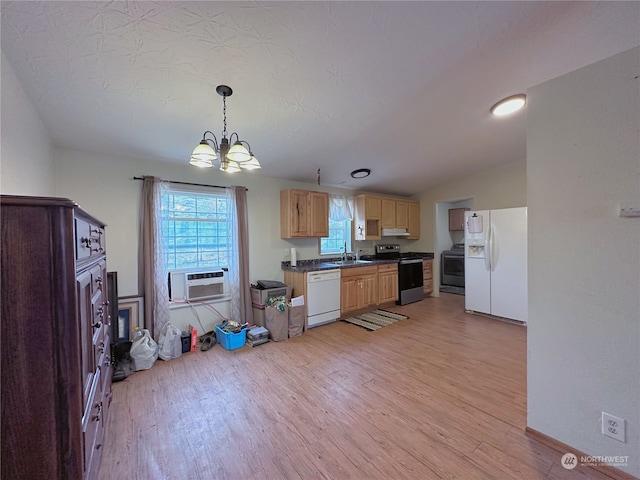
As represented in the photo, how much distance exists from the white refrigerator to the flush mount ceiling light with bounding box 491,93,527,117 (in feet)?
5.41

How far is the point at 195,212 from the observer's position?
3379 mm

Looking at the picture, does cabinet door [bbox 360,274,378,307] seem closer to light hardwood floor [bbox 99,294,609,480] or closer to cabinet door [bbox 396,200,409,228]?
light hardwood floor [bbox 99,294,609,480]

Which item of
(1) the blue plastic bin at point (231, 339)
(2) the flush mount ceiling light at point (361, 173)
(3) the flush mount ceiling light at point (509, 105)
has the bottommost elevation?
(1) the blue plastic bin at point (231, 339)

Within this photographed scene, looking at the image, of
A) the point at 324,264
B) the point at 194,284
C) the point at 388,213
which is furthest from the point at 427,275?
the point at 194,284

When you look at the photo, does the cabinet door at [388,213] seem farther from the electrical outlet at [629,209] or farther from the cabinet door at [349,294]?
the electrical outlet at [629,209]

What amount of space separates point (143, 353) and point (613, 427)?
3629 millimetres

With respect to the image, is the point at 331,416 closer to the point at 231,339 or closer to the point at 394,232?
the point at 231,339

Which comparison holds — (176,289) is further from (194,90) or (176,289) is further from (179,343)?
(194,90)

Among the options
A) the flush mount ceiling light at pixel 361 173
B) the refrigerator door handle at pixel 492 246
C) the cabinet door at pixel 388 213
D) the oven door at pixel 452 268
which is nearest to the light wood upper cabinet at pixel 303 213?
the flush mount ceiling light at pixel 361 173

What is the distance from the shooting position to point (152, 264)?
2.93m

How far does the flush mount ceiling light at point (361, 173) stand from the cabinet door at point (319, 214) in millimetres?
592

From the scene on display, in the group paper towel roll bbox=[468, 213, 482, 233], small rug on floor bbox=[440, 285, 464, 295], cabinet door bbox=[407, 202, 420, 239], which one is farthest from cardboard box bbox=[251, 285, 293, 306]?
small rug on floor bbox=[440, 285, 464, 295]

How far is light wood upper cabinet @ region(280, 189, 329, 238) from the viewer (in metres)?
3.95

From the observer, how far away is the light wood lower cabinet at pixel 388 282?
4.58 metres
